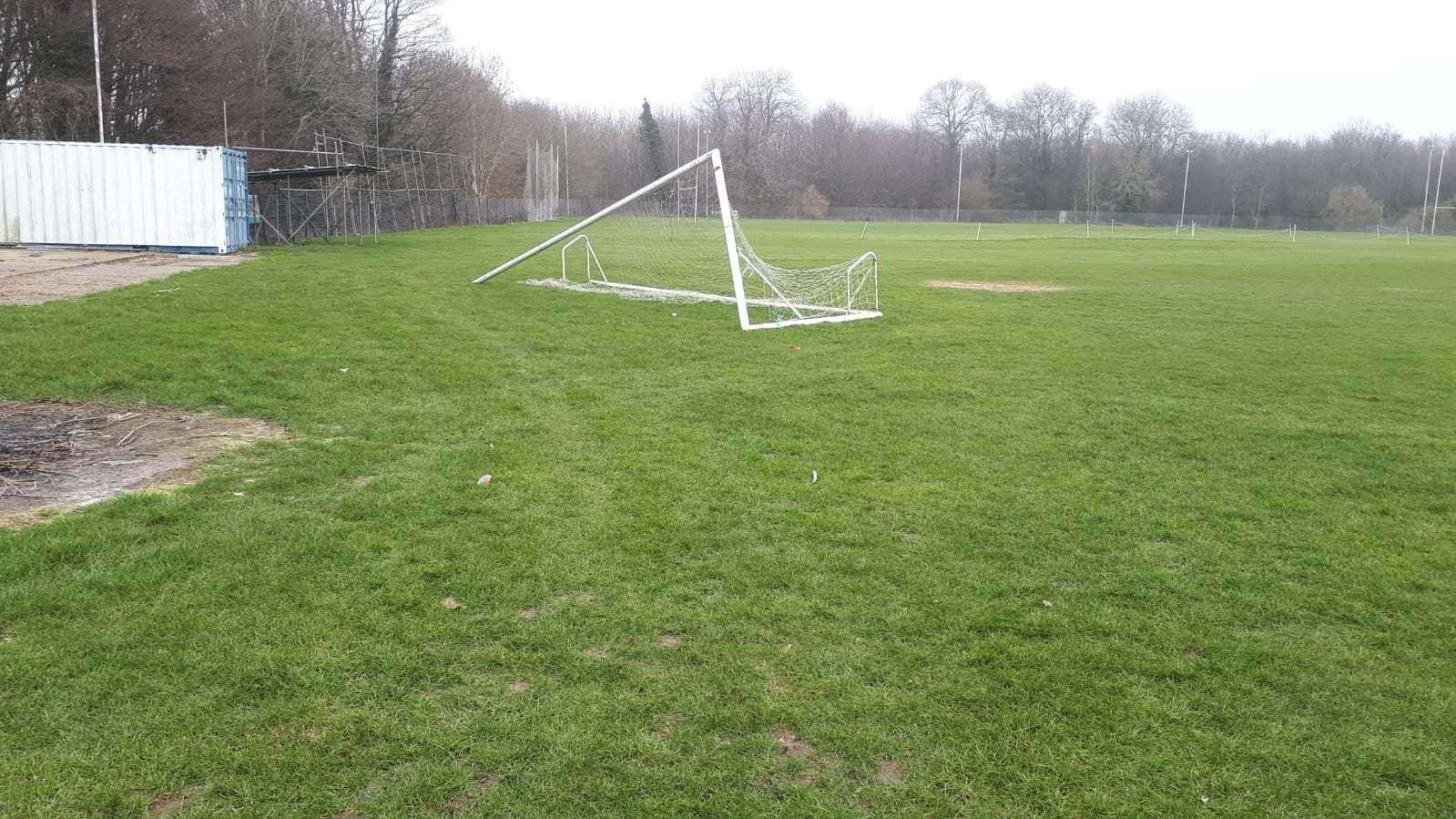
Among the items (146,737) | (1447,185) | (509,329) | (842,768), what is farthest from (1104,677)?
(1447,185)

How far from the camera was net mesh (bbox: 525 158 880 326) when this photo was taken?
15750 millimetres

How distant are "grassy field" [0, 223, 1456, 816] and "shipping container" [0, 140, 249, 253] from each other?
46.4 ft

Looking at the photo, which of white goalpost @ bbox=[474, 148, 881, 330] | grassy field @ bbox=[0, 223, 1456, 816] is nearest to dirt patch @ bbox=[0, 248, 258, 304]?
grassy field @ bbox=[0, 223, 1456, 816]

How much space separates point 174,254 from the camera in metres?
22.5

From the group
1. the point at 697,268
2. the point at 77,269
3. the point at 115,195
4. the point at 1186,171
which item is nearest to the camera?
the point at 77,269

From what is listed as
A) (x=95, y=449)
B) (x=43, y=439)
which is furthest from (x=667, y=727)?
(x=43, y=439)

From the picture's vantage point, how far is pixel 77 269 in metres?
17.8

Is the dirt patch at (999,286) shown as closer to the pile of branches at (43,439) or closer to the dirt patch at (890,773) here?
the pile of branches at (43,439)

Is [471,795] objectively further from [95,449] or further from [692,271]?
[692,271]

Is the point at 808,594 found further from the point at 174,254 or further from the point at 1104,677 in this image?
the point at 174,254

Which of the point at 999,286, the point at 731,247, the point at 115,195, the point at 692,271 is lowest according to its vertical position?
the point at 999,286

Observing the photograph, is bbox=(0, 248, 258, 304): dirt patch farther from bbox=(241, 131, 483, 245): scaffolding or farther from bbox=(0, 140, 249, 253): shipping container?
bbox=(241, 131, 483, 245): scaffolding

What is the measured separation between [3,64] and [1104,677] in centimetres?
3269

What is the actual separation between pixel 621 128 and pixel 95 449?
299 ft
